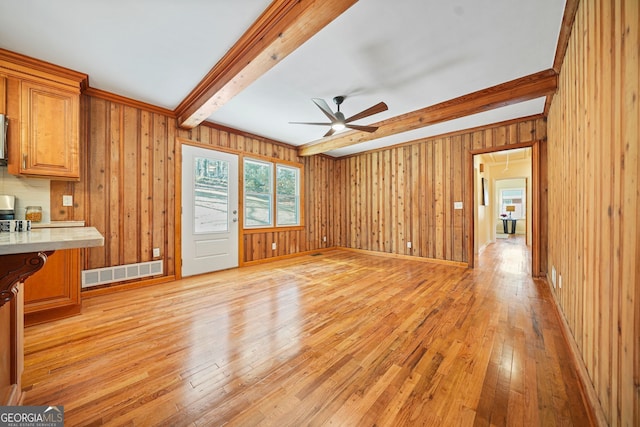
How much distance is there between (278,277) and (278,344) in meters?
1.88

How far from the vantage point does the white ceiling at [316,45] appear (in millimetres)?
1741

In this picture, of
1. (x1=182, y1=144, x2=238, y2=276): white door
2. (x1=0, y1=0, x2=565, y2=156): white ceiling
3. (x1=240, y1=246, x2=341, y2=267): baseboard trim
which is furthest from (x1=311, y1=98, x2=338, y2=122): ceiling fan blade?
(x1=240, y1=246, x2=341, y2=267): baseboard trim

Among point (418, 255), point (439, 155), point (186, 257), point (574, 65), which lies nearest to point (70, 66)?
point (186, 257)

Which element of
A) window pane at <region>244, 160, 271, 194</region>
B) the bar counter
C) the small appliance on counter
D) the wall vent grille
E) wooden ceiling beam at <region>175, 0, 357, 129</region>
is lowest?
the wall vent grille

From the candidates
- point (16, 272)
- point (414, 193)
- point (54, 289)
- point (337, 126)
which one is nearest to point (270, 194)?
point (337, 126)

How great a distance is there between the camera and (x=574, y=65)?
5.85 ft

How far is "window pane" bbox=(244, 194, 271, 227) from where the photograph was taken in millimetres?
4539

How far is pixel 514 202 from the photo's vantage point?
392 inches

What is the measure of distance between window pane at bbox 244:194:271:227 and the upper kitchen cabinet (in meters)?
2.37

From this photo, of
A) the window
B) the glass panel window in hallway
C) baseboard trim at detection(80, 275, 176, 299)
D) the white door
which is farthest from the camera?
the glass panel window in hallway

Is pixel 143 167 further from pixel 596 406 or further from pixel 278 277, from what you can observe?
pixel 596 406

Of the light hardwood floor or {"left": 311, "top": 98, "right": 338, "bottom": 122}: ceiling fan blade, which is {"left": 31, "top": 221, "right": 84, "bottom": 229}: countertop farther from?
{"left": 311, "top": 98, "right": 338, "bottom": 122}: ceiling fan blade

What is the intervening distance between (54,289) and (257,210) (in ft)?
9.51

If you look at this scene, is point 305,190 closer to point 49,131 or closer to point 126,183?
point 126,183
